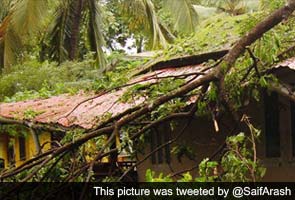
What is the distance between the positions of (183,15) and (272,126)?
5.47m

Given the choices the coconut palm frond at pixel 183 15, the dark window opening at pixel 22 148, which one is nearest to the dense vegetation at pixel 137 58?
the coconut palm frond at pixel 183 15

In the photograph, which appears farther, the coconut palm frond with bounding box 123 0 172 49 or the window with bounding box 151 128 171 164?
the coconut palm frond with bounding box 123 0 172 49

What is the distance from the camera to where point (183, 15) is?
11.3m

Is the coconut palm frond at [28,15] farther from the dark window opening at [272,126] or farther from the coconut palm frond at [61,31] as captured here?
the dark window opening at [272,126]

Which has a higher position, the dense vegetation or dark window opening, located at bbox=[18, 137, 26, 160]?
the dense vegetation

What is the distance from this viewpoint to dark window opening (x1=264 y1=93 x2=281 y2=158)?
6270 millimetres

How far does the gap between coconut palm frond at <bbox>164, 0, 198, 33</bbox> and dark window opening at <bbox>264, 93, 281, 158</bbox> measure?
5.06 metres

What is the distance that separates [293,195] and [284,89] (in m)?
2.01

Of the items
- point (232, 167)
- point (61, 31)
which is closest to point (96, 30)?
point (61, 31)

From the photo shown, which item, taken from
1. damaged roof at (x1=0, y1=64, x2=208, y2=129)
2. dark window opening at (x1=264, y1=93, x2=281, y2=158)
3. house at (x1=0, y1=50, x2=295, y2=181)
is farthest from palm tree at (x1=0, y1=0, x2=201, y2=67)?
dark window opening at (x1=264, y1=93, x2=281, y2=158)

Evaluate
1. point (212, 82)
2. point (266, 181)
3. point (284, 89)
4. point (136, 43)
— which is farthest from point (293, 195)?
point (136, 43)

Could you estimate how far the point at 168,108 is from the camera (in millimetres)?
4602

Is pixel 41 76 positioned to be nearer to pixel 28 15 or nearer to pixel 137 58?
pixel 137 58

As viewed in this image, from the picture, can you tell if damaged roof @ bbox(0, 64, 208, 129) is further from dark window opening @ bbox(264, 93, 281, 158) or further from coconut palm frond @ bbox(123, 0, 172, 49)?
coconut palm frond @ bbox(123, 0, 172, 49)
